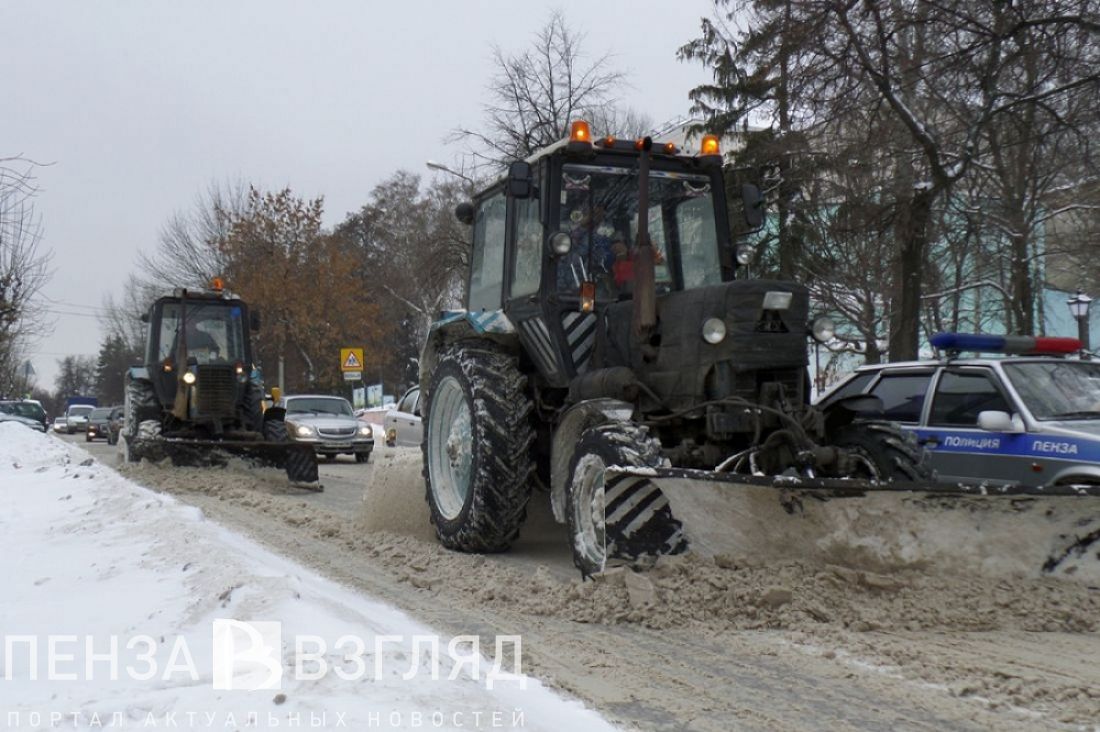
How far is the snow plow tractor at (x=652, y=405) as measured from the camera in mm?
4832

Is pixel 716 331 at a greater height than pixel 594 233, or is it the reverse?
pixel 594 233

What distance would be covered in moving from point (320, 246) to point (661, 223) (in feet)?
101

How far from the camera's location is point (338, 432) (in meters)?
19.8

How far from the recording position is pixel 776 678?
4043mm

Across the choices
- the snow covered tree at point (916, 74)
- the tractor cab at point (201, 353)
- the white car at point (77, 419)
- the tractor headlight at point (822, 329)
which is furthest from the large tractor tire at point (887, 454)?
the white car at point (77, 419)

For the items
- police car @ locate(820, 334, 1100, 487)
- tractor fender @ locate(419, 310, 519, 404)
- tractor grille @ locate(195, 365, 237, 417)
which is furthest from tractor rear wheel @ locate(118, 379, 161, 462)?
police car @ locate(820, 334, 1100, 487)

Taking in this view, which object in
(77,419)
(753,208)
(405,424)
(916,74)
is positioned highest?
(916,74)

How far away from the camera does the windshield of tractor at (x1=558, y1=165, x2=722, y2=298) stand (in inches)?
270

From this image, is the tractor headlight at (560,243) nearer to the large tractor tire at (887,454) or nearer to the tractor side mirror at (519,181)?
the tractor side mirror at (519,181)

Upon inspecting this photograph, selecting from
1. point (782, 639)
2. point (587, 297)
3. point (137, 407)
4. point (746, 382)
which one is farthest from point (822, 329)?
point (137, 407)

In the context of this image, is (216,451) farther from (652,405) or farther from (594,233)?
(652,405)

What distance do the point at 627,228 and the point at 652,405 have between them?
148cm

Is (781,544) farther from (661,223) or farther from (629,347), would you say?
(661,223)

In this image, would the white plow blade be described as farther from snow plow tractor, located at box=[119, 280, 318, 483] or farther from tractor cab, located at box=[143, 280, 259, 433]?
tractor cab, located at box=[143, 280, 259, 433]
